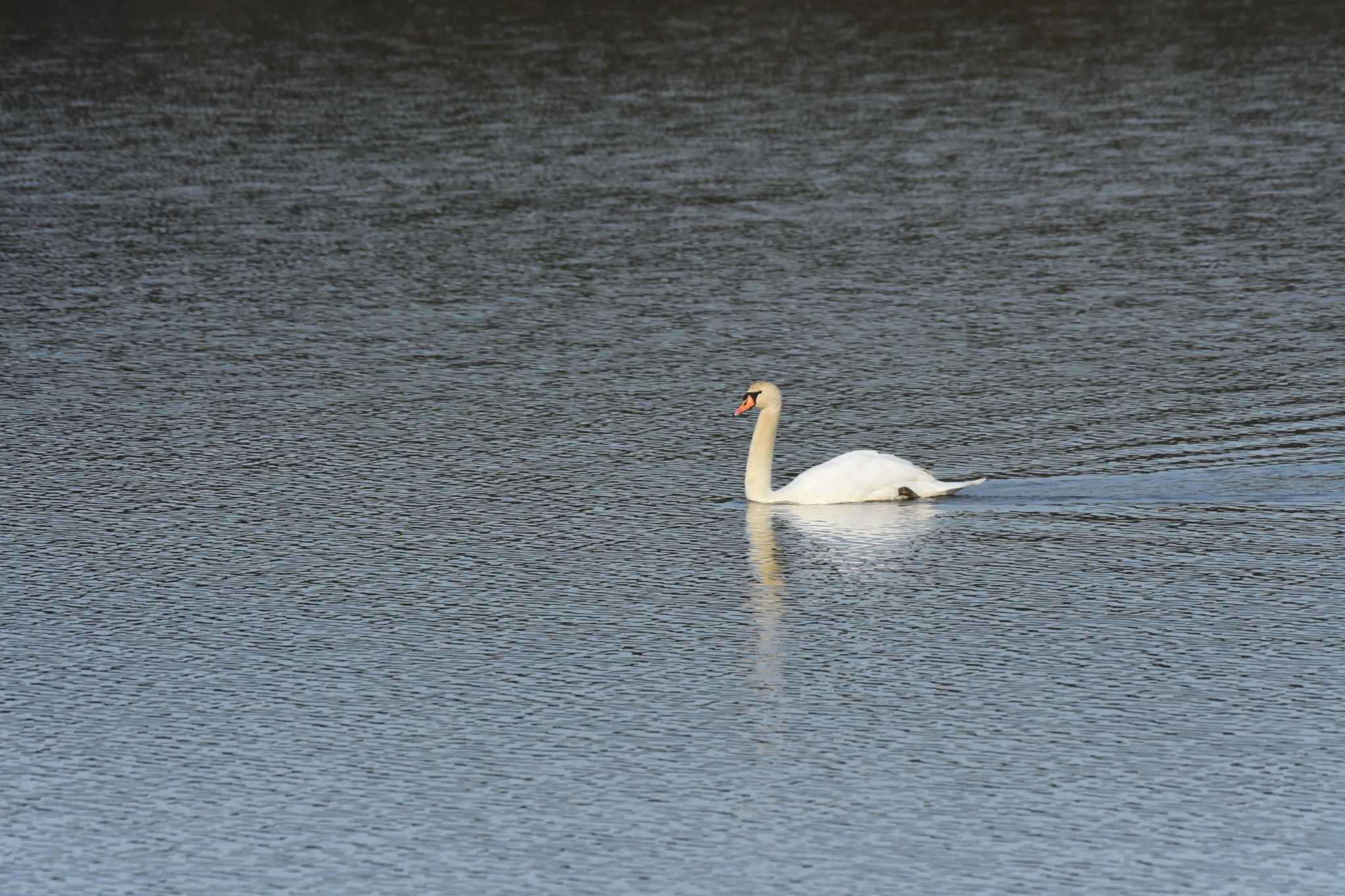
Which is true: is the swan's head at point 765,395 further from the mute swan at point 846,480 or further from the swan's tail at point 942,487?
the swan's tail at point 942,487

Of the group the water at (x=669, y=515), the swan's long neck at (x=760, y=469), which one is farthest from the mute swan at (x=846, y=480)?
the water at (x=669, y=515)

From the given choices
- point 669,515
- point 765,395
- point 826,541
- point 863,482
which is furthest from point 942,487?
point 669,515

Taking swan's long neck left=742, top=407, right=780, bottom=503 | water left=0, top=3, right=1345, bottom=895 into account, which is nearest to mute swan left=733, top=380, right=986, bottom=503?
swan's long neck left=742, top=407, right=780, bottom=503

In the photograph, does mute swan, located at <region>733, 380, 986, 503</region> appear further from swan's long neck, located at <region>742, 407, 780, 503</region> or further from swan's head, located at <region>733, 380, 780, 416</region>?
swan's head, located at <region>733, 380, 780, 416</region>

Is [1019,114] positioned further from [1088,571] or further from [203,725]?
[203,725]

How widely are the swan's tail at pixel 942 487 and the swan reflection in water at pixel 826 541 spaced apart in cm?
4

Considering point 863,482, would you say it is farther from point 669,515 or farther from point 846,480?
point 669,515

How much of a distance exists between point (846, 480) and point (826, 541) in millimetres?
475

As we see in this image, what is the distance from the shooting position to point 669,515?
436 inches

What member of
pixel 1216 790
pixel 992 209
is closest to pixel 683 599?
pixel 1216 790

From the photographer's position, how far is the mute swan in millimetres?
11141

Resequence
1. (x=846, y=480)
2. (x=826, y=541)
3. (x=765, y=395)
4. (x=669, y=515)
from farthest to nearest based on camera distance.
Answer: (x=765, y=395)
(x=846, y=480)
(x=669, y=515)
(x=826, y=541)

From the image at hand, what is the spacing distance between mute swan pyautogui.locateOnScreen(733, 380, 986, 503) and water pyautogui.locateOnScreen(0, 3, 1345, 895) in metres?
0.13

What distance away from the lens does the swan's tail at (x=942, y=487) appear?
11203mm
